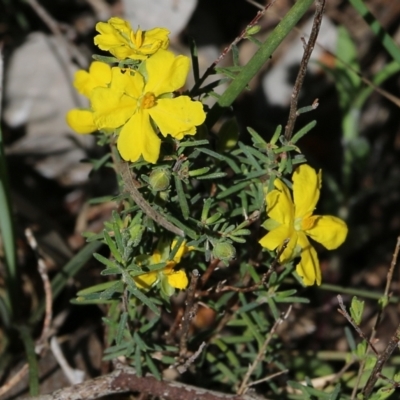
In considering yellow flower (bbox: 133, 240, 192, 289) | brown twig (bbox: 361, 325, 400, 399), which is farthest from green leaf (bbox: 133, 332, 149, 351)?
brown twig (bbox: 361, 325, 400, 399)

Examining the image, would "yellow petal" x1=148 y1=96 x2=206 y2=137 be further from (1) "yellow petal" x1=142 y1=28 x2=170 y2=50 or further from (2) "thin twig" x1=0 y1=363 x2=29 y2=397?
(2) "thin twig" x1=0 y1=363 x2=29 y2=397

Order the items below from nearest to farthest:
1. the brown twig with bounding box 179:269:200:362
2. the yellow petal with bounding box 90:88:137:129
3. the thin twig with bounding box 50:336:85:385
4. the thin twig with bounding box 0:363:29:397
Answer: the yellow petal with bounding box 90:88:137:129 → the brown twig with bounding box 179:269:200:362 → the thin twig with bounding box 0:363:29:397 → the thin twig with bounding box 50:336:85:385

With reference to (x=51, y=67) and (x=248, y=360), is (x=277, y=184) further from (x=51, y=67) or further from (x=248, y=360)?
(x=51, y=67)

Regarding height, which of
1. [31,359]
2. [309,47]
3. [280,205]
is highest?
[309,47]

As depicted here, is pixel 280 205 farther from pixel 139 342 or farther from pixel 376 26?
pixel 376 26

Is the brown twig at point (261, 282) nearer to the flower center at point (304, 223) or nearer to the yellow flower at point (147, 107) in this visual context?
the flower center at point (304, 223)

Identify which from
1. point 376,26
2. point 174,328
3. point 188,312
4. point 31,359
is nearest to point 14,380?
point 31,359
